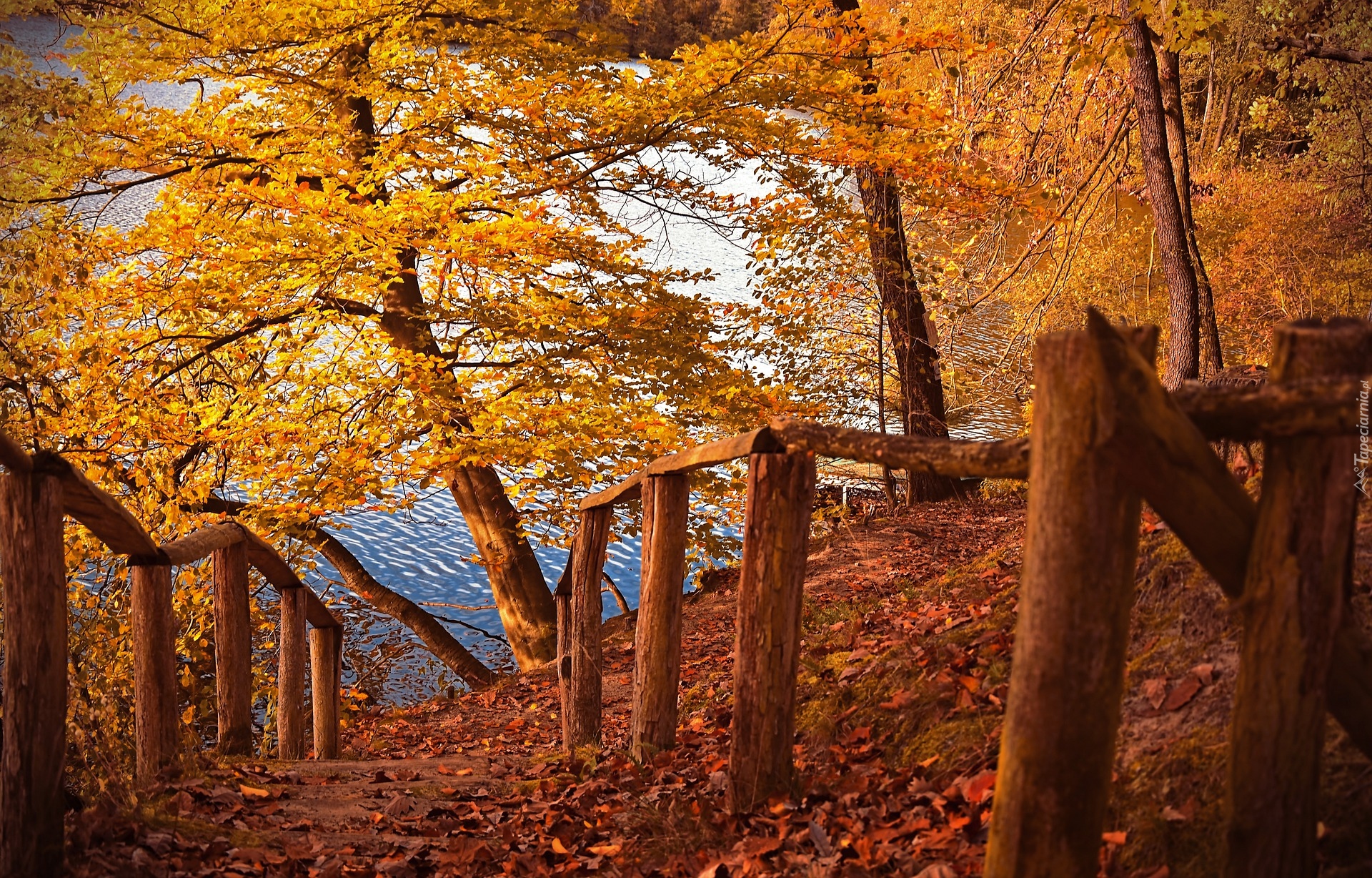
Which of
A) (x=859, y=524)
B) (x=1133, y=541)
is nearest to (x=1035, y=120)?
(x=859, y=524)

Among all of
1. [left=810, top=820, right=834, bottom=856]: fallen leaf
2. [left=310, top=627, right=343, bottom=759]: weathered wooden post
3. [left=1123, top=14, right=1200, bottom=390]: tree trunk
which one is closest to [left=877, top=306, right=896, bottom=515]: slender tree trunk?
[left=1123, top=14, right=1200, bottom=390]: tree trunk

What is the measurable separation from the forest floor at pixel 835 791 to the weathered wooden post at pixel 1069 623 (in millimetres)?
677

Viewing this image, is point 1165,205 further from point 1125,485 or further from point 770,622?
point 1125,485

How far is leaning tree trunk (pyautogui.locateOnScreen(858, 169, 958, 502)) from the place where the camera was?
1076cm

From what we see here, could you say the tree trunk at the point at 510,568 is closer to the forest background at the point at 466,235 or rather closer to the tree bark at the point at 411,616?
the forest background at the point at 466,235

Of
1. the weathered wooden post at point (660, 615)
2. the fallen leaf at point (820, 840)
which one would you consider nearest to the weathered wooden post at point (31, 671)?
the fallen leaf at point (820, 840)

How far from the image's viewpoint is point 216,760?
486 centimetres

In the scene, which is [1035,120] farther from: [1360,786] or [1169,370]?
[1360,786]

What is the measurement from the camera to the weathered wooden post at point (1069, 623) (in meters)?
1.92

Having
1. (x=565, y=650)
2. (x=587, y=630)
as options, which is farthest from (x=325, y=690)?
(x=587, y=630)

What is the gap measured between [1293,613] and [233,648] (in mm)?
4937

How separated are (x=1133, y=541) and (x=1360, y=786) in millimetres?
989

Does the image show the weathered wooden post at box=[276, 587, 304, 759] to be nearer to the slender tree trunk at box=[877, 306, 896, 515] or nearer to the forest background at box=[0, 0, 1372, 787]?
the forest background at box=[0, 0, 1372, 787]

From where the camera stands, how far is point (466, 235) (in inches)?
331
